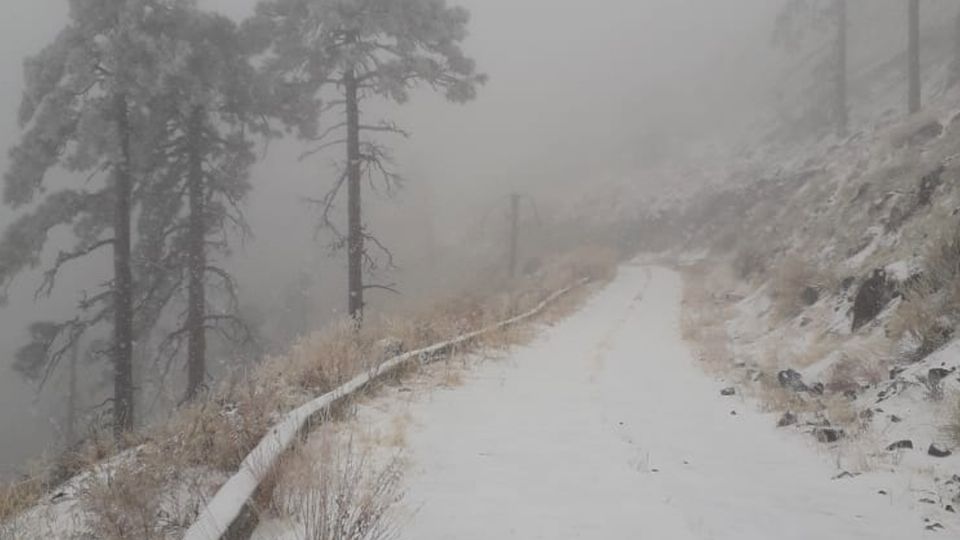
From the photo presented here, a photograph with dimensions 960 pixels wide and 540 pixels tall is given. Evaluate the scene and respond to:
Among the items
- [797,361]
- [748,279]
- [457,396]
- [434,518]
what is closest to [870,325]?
[797,361]

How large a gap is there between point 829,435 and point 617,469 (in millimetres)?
2125

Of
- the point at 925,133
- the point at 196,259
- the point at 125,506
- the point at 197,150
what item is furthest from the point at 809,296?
the point at 197,150

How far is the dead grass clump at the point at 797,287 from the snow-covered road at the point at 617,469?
3714mm

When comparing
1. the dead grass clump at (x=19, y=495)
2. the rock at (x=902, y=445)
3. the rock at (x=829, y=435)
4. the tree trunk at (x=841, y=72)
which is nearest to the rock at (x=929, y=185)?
the rock at (x=829, y=435)

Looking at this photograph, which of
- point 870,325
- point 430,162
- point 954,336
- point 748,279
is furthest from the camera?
point 430,162

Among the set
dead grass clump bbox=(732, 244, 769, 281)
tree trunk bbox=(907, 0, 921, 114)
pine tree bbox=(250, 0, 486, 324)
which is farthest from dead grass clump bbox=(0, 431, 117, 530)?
Result: tree trunk bbox=(907, 0, 921, 114)

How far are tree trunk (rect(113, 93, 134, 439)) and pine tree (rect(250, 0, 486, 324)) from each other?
325cm

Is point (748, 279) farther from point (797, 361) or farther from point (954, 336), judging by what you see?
point (954, 336)

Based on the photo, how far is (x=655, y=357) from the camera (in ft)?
36.1

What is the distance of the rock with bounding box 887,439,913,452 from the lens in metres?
4.96

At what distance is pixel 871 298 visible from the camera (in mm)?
8719

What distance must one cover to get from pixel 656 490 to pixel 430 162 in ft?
271

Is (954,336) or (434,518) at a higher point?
(954,336)

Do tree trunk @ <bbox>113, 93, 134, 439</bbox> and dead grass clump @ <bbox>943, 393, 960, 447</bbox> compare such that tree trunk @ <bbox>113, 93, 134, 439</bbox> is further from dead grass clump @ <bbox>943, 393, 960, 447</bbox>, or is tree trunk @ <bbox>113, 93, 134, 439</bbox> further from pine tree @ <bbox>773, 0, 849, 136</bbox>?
pine tree @ <bbox>773, 0, 849, 136</bbox>
